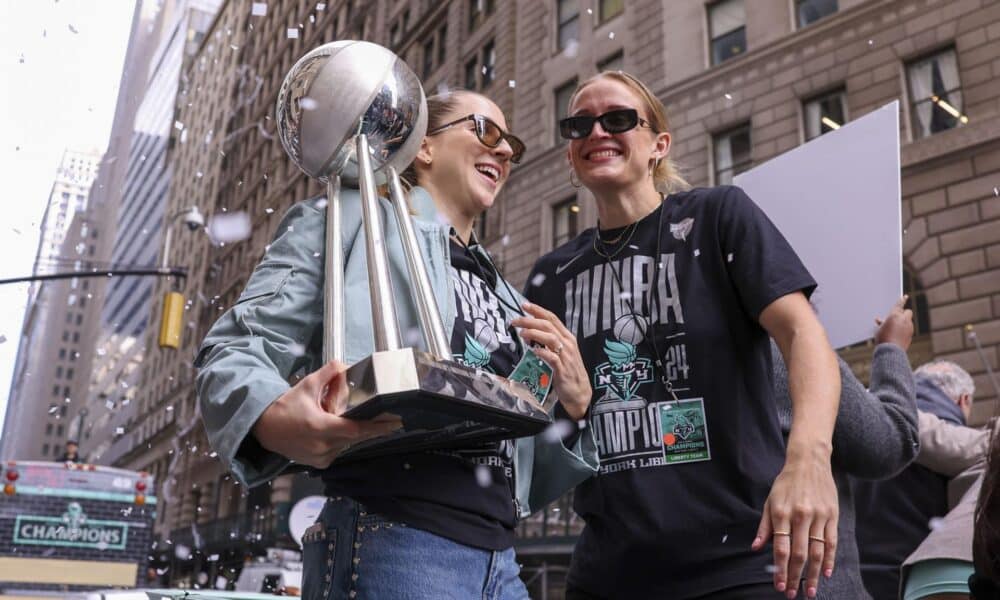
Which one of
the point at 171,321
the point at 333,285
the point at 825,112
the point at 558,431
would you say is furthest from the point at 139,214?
the point at 333,285

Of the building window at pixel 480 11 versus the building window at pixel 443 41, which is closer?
the building window at pixel 443 41

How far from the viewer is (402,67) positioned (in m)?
1.05

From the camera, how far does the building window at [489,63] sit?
16.4 feet

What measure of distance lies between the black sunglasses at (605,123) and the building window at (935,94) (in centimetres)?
525

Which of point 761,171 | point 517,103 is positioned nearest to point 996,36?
point 517,103

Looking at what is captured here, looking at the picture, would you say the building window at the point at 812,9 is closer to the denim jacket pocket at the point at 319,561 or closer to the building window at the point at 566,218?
the building window at the point at 566,218

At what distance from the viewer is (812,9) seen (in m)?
6.11

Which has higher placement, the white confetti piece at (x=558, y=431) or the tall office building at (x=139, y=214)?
the tall office building at (x=139, y=214)

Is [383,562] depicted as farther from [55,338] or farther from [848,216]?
[55,338]

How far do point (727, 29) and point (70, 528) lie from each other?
22.8 ft

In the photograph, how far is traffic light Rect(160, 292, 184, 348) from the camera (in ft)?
29.7

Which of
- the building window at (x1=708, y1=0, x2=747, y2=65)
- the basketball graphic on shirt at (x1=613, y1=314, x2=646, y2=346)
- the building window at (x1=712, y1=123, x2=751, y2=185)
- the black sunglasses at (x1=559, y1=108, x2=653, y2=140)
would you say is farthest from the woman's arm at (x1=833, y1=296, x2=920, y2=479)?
the building window at (x1=712, y1=123, x2=751, y2=185)

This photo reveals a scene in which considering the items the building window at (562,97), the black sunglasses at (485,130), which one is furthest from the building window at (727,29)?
the black sunglasses at (485,130)

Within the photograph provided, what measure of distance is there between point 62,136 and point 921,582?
23.8 feet
